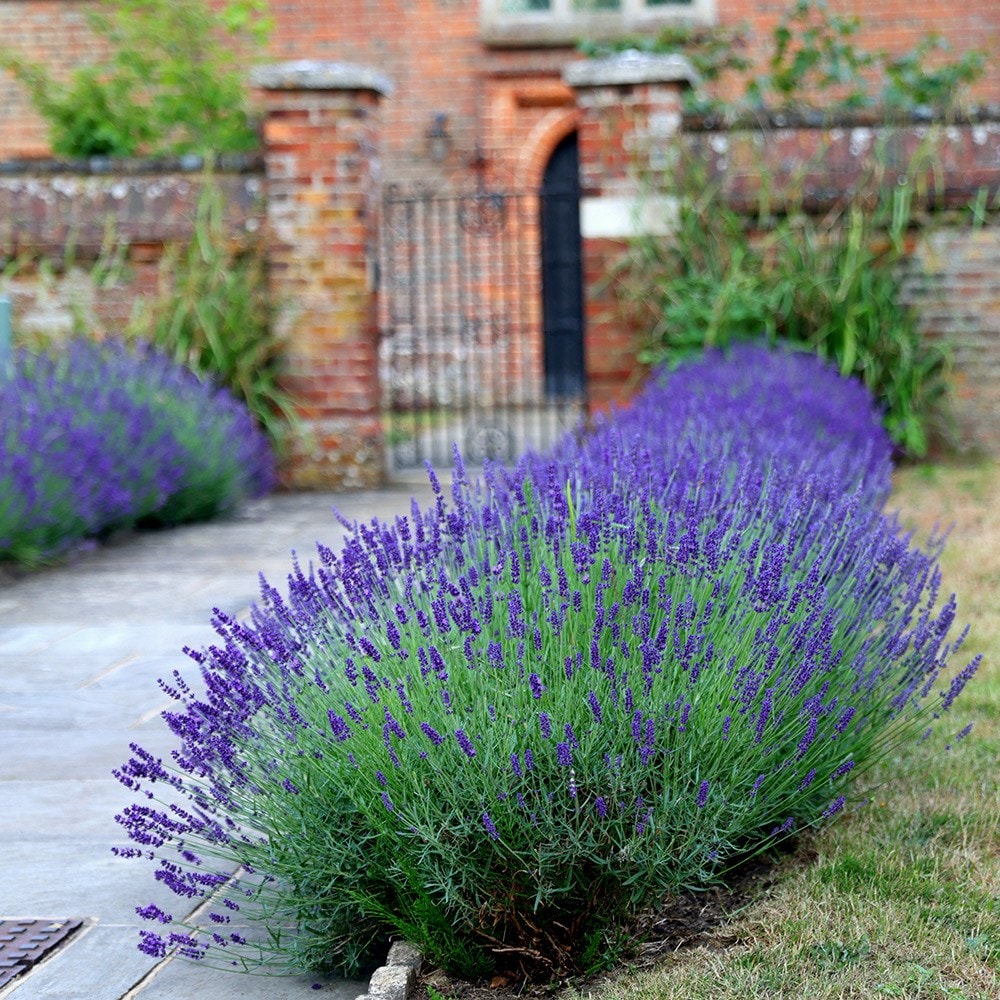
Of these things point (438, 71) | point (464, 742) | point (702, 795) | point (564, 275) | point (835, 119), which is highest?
point (438, 71)

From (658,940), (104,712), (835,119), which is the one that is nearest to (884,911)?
(658,940)

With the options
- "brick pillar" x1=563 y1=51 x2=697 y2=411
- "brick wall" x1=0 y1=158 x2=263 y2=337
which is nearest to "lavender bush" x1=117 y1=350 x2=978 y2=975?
"brick pillar" x1=563 y1=51 x2=697 y2=411

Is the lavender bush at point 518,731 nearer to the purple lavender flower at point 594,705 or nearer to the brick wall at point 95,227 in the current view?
the purple lavender flower at point 594,705

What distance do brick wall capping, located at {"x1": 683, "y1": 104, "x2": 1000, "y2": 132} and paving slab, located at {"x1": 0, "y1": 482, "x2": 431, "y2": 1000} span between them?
3.11 meters

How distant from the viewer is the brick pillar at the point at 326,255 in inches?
348

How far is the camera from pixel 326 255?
894cm

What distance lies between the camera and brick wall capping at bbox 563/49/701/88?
884cm

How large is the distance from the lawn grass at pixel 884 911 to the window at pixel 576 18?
11.7 metres

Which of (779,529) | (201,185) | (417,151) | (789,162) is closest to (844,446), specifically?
(779,529)

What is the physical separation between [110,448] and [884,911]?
17.3 feet

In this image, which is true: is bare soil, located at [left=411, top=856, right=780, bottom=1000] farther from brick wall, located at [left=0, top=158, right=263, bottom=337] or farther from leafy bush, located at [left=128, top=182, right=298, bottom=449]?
brick wall, located at [left=0, top=158, right=263, bottom=337]

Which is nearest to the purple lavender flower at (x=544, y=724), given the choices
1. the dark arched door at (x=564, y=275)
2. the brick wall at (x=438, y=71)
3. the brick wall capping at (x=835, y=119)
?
the brick wall capping at (x=835, y=119)

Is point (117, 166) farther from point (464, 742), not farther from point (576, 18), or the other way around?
point (464, 742)

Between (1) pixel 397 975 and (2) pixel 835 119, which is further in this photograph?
(2) pixel 835 119
